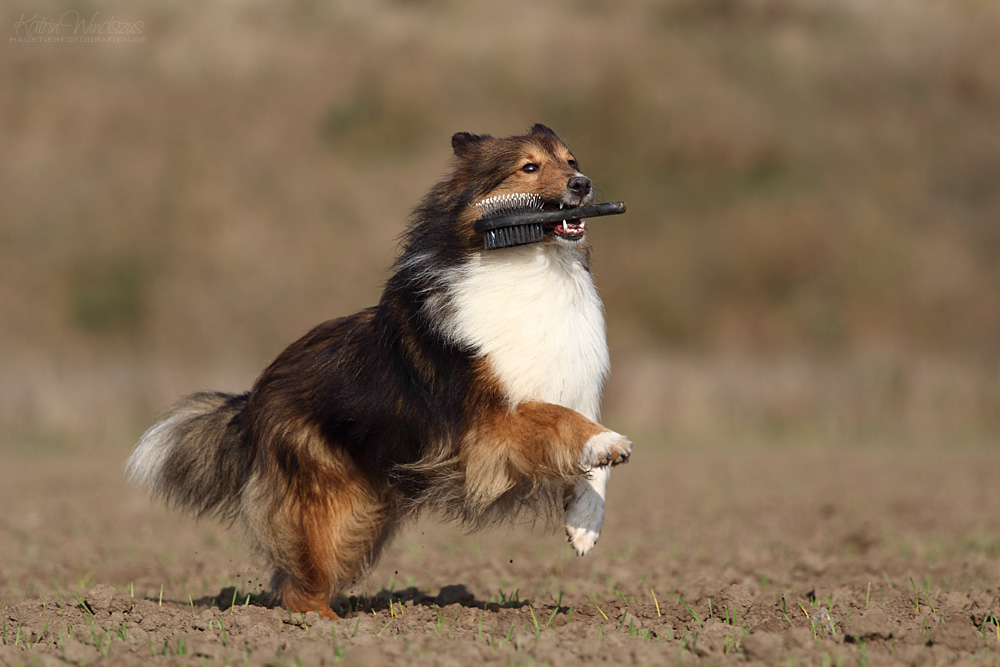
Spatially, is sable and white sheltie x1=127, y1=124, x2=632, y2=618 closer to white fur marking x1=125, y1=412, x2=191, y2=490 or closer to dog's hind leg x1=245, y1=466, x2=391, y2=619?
dog's hind leg x1=245, y1=466, x2=391, y2=619

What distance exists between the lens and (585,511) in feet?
17.7

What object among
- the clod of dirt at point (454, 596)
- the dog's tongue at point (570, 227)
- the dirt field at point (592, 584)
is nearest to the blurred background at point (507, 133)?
the dirt field at point (592, 584)

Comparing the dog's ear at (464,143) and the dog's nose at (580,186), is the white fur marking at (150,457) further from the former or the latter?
the dog's nose at (580,186)

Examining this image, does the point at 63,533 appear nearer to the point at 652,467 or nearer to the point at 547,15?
the point at 652,467

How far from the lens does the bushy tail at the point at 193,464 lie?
609 centimetres

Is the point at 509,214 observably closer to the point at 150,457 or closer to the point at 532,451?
the point at 532,451

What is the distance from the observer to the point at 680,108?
33.7 meters

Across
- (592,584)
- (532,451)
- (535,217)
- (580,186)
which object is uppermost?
(580,186)

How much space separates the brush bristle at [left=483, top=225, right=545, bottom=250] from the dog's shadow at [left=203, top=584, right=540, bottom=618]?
1.96 meters

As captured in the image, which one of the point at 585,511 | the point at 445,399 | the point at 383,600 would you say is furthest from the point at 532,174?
the point at 383,600

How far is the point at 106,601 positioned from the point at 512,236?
2730 millimetres

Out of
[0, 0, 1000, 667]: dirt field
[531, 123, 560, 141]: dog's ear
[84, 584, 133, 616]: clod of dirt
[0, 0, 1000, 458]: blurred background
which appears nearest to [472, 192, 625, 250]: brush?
[531, 123, 560, 141]: dog's ear

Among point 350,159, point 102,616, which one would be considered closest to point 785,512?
point 102,616

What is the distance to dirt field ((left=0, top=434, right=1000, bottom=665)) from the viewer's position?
14.3 feet
